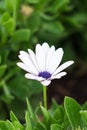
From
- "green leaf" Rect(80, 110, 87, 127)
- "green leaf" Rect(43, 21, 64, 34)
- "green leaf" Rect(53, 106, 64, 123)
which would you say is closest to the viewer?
"green leaf" Rect(80, 110, 87, 127)

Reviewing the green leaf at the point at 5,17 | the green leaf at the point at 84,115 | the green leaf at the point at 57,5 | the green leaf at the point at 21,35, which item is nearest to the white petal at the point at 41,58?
the green leaf at the point at 84,115

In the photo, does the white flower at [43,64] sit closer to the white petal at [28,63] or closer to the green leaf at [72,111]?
the white petal at [28,63]

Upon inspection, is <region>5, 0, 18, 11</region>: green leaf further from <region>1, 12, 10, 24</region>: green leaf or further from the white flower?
the white flower

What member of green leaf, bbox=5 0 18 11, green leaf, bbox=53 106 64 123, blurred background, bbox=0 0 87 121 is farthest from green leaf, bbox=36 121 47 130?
green leaf, bbox=5 0 18 11

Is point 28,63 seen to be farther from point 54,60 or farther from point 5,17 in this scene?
point 5,17

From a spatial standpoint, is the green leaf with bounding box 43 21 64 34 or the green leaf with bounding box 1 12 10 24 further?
the green leaf with bounding box 43 21 64 34

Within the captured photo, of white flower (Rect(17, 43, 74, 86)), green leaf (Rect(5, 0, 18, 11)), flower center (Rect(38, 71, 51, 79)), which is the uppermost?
Result: green leaf (Rect(5, 0, 18, 11))

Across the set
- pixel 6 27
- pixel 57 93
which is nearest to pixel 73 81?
pixel 57 93

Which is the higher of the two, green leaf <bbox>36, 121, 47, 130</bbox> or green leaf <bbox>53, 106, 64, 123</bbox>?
green leaf <bbox>53, 106, 64, 123</bbox>

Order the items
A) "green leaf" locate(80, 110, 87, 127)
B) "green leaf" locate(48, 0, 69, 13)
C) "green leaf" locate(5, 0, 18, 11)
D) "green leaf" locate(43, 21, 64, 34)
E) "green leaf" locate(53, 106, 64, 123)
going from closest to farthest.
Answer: "green leaf" locate(80, 110, 87, 127)
"green leaf" locate(53, 106, 64, 123)
"green leaf" locate(5, 0, 18, 11)
"green leaf" locate(48, 0, 69, 13)
"green leaf" locate(43, 21, 64, 34)

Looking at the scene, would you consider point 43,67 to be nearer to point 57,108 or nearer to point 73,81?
point 57,108
